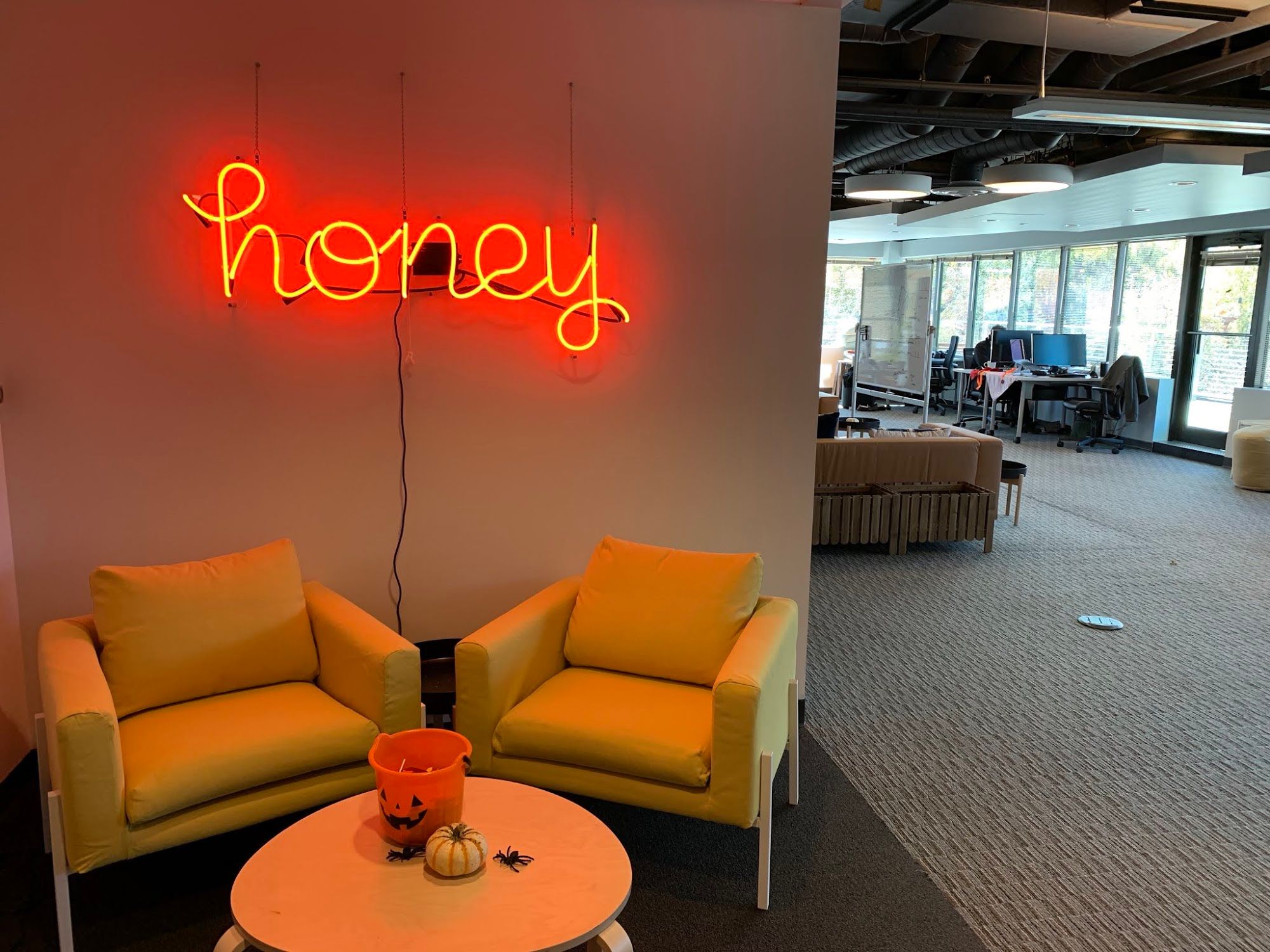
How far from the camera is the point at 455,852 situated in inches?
78.9

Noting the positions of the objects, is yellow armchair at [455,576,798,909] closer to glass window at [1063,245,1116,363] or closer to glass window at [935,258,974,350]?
glass window at [1063,245,1116,363]

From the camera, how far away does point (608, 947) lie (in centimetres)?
203

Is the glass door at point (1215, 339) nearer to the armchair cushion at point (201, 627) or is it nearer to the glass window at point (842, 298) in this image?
the glass window at point (842, 298)

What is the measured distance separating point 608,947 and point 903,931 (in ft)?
3.18

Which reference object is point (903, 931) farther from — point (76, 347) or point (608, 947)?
point (76, 347)

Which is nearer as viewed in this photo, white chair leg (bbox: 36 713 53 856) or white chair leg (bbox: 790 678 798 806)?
white chair leg (bbox: 36 713 53 856)

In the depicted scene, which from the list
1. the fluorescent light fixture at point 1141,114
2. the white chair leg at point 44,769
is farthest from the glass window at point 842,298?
the white chair leg at point 44,769

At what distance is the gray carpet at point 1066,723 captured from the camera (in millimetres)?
2736

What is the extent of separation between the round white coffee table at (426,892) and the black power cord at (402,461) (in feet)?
4.64

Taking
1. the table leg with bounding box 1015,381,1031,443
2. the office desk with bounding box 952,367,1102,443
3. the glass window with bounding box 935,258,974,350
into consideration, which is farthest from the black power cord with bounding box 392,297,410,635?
the glass window with bounding box 935,258,974,350

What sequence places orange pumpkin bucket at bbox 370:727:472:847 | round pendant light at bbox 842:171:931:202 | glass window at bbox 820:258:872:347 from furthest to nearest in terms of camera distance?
glass window at bbox 820:258:872:347
round pendant light at bbox 842:171:931:202
orange pumpkin bucket at bbox 370:727:472:847

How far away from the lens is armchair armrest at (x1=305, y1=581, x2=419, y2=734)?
277cm

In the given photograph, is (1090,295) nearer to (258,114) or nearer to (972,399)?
(972,399)

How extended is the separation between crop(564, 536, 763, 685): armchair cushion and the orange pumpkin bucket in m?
1.03
